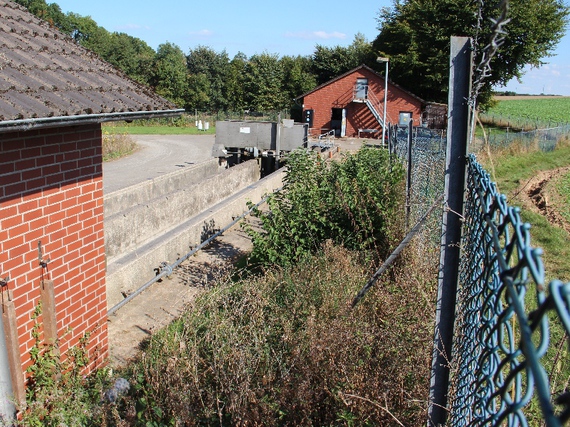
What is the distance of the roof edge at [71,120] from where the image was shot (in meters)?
3.50

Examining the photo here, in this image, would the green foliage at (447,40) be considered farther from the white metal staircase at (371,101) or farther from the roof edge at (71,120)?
the roof edge at (71,120)

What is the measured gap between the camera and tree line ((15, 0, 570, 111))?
3775 cm

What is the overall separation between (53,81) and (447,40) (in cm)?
3968

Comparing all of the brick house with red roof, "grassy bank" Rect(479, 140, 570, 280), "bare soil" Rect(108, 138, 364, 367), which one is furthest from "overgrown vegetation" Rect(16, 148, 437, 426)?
the brick house with red roof

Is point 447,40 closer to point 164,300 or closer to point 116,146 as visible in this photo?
point 116,146

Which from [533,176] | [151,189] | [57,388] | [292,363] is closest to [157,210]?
[151,189]

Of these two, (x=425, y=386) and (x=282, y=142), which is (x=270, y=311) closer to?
(x=425, y=386)

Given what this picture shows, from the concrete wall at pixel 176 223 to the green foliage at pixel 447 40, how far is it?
25.4 metres

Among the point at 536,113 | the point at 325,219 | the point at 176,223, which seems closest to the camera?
the point at 325,219

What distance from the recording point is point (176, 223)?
39.1ft

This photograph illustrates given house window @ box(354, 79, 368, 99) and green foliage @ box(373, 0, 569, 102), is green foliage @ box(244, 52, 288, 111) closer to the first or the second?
green foliage @ box(373, 0, 569, 102)

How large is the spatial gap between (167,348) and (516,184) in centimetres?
1740

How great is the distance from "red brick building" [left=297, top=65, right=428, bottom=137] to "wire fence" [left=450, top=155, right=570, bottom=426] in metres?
→ 37.6

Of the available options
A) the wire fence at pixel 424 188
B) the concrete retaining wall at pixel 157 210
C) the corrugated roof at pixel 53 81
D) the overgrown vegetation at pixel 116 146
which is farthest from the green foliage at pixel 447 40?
the corrugated roof at pixel 53 81
